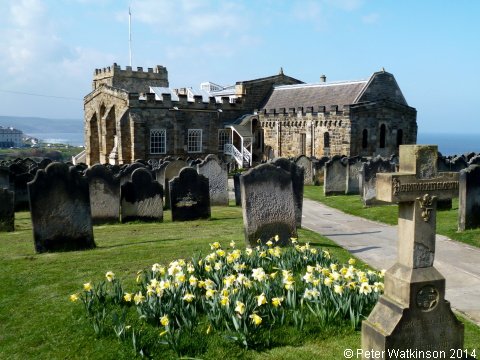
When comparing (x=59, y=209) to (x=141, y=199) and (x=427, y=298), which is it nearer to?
(x=141, y=199)

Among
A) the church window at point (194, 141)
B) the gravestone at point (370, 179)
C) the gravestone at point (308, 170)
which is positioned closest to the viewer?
the gravestone at point (370, 179)

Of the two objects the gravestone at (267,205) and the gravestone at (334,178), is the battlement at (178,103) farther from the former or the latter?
the gravestone at (267,205)

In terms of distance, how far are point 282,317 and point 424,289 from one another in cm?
173

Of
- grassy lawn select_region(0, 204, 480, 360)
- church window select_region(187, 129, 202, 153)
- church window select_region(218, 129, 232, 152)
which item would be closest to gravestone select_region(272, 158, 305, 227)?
grassy lawn select_region(0, 204, 480, 360)

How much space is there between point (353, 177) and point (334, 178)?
32.1 inches

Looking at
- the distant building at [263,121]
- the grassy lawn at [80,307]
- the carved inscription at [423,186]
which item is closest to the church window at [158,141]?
the distant building at [263,121]

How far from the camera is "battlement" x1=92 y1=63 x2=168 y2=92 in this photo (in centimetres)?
5150

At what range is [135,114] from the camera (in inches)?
1451

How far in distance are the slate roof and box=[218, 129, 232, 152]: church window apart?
413 centimetres

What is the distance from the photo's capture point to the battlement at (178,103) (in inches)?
1455

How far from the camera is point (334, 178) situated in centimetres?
2067

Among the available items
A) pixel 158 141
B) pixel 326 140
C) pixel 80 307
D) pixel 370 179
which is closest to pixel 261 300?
pixel 80 307

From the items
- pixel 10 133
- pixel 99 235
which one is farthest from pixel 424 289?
pixel 10 133

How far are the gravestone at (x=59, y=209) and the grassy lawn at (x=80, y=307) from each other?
1.23 ft
